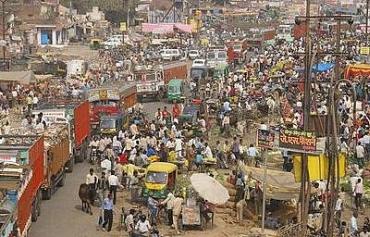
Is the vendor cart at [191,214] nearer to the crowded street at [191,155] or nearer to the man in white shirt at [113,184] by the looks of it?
the crowded street at [191,155]

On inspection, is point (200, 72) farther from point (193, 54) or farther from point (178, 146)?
point (178, 146)

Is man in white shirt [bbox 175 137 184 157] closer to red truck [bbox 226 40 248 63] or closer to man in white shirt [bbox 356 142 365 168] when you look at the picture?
man in white shirt [bbox 356 142 365 168]

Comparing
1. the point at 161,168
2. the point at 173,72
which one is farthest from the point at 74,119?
the point at 173,72

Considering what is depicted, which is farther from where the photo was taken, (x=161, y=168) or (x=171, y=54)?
(x=171, y=54)

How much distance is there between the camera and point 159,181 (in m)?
22.8

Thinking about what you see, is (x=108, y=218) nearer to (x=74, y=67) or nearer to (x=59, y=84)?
(x=59, y=84)

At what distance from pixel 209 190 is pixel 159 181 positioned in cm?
213

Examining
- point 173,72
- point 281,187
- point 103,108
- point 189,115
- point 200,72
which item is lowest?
point 200,72

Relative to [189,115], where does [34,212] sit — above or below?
above

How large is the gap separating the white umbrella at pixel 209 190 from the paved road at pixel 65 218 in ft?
7.79

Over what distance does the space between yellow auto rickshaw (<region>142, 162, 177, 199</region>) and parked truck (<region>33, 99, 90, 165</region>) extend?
4.36 metres

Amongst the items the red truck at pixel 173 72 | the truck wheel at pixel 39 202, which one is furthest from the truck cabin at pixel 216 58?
the truck wheel at pixel 39 202

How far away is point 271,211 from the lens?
2220cm

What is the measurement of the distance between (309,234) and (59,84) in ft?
102
